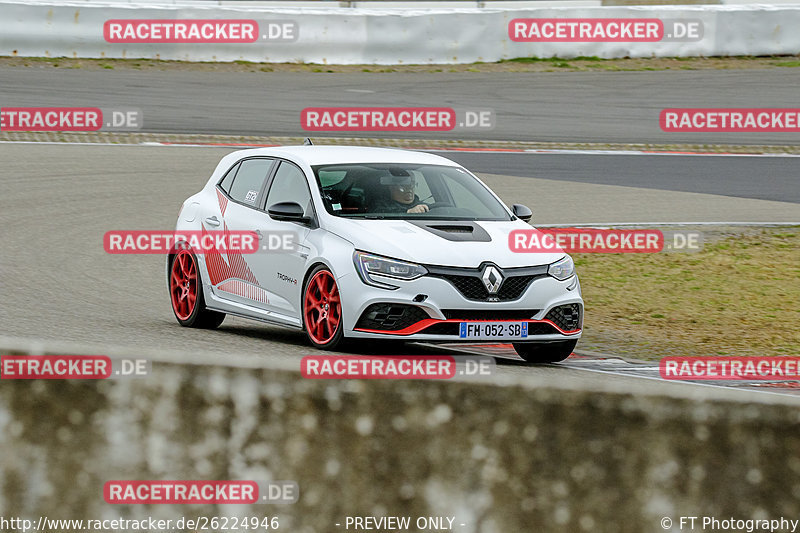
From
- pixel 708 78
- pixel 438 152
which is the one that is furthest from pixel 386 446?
pixel 708 78

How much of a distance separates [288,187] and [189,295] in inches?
49.4

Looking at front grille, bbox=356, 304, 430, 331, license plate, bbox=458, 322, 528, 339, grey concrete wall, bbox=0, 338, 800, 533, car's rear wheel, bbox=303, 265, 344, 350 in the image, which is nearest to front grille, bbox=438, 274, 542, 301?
license plate, bbox=458, 322, 528, 339

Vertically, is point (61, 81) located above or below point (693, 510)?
above

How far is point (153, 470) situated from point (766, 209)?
1652 cm

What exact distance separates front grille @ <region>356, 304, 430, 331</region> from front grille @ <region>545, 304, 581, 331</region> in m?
0.95

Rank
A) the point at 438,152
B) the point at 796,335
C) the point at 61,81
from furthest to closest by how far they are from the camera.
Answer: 1. the point at 61,81
2. the point at 438,152
3. the point at 796,335

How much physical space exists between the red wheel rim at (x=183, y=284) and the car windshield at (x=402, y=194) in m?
Answer: 1.43

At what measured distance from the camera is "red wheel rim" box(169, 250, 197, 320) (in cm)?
1059

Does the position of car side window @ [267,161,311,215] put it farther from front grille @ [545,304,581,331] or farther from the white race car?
front grille @ [545,304,581,331]

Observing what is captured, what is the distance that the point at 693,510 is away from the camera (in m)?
3.23

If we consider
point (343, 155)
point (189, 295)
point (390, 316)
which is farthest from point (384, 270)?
point (189, 295)

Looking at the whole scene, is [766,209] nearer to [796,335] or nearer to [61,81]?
[796,335]

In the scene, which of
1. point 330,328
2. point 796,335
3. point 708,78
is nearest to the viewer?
point 330,328

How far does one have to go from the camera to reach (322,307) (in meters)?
9.09
